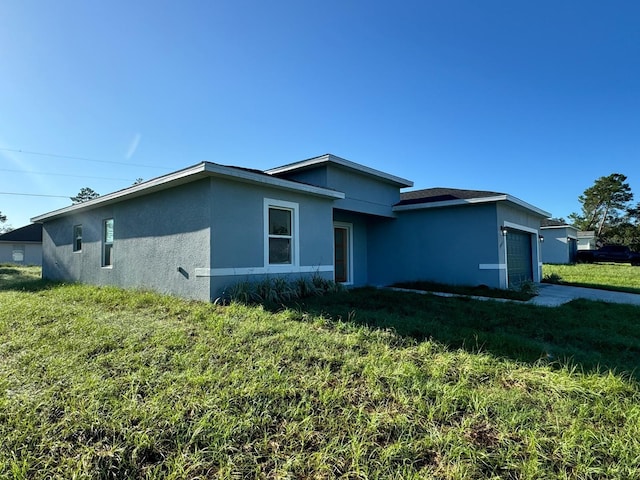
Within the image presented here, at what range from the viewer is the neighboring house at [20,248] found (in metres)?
29.4

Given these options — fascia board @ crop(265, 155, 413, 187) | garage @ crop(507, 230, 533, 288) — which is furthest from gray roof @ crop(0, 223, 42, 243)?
Result: garage @ crop(507, 230, 533, 288)

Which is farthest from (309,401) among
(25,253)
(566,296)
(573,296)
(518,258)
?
(25,253)

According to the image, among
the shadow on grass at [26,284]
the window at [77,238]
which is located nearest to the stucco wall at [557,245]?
the window at [77,238]

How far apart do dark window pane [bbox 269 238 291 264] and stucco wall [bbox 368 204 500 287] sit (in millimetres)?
5600

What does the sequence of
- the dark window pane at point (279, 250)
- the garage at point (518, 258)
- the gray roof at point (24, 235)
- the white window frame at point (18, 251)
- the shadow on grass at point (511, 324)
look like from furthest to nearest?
the white window frame at point (18, 251) → the gray roof at point (24, 235) → the garage at point (518, 258) → the dark window pane at point (279, 250) → the shadow on grass at point (511, 324)

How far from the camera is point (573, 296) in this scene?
1011cm

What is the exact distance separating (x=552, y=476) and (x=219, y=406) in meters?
2.55

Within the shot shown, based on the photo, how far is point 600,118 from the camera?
49.1 feet

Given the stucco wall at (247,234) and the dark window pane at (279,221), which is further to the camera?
the dark window pane at (279,221)

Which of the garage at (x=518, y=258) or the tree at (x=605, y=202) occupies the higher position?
the tree at (x=605, y=202)

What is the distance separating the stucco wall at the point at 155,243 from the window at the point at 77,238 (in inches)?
8.9

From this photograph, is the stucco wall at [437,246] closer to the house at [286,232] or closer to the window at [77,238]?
the house at [286,232]

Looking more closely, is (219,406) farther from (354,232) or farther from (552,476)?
(354,232)

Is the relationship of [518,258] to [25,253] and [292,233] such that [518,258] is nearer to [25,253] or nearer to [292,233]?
[292,233]
